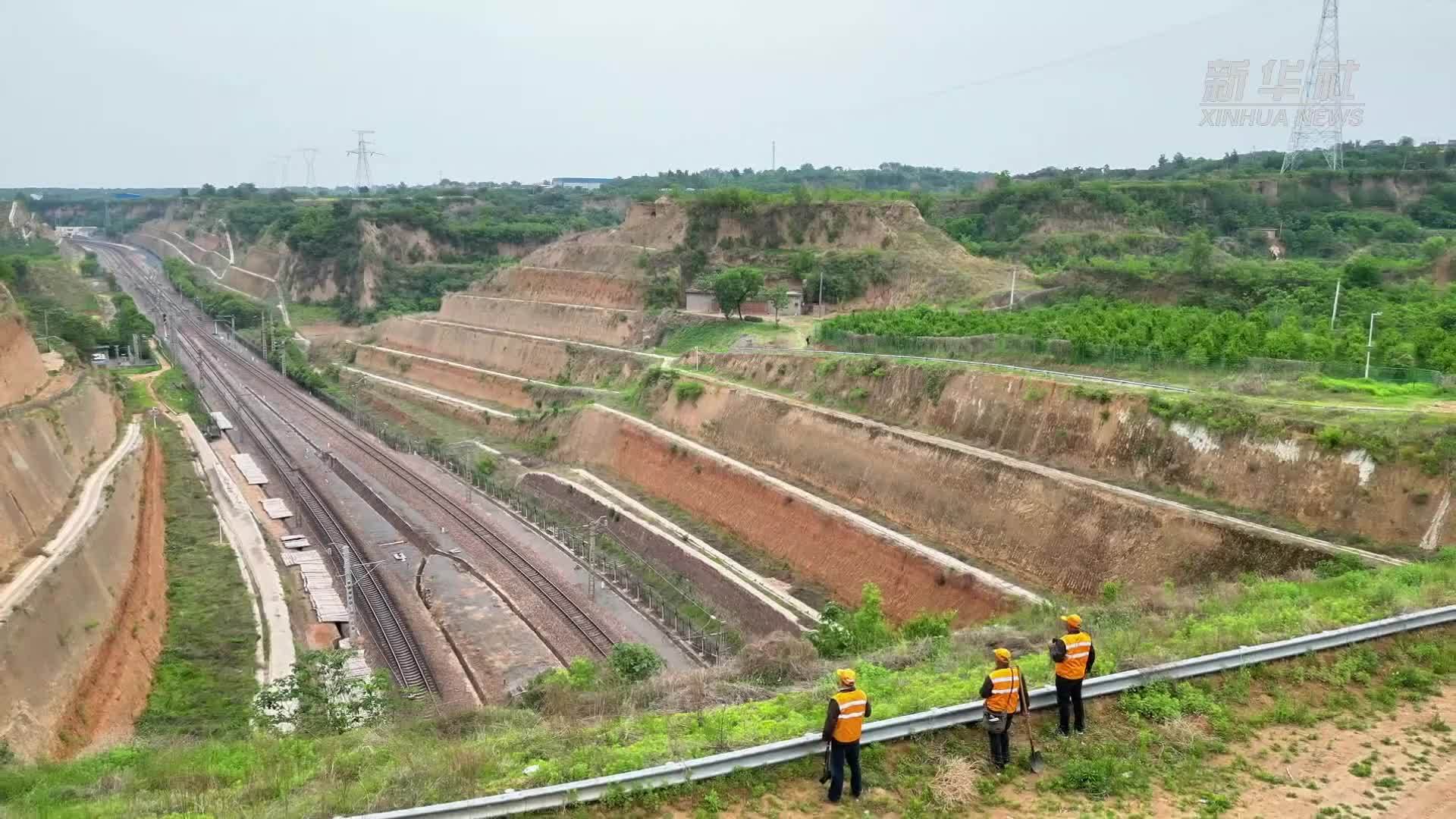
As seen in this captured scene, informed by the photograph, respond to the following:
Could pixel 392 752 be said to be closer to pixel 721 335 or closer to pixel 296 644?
pixel 296 644

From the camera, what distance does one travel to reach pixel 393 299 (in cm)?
9119

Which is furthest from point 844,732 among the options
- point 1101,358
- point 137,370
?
point 137,370

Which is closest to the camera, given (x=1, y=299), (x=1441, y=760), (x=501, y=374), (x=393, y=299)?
(x=1441, y=760)

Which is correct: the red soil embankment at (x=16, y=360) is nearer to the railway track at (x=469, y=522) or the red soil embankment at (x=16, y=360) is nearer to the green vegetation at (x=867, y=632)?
the railway track at (x=469, y=522)

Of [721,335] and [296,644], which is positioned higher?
[721,335]

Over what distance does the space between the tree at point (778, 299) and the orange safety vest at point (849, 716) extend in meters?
44.1

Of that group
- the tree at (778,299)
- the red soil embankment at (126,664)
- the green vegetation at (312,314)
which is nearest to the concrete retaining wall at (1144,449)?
the tree at (778,299)

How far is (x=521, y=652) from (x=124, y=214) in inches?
7865

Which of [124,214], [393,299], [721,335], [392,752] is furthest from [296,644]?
[124,214]

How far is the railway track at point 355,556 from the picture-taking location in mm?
25250

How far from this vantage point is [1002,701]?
946 centimetres

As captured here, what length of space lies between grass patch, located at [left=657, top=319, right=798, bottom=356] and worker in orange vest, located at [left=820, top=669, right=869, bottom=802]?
3710cm

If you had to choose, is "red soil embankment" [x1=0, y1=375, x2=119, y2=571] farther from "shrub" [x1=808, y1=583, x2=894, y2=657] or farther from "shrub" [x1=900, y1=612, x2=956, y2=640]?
"shrub" [x1=900, y1=612, x2=956, y2=640]

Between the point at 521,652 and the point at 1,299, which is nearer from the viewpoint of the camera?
the point at 521,652
